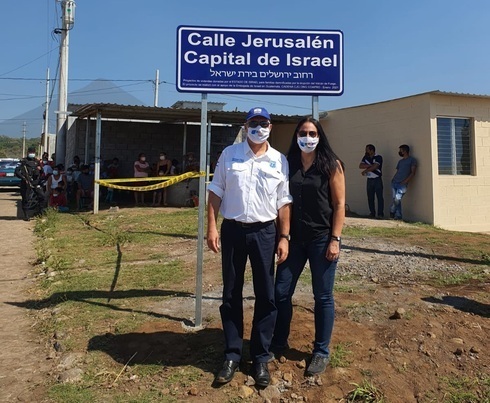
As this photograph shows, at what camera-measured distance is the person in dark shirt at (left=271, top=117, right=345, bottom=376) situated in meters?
3.20

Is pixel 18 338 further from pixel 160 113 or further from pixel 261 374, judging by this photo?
pixel 160 113

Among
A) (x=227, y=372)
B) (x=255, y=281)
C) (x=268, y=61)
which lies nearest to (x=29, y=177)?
(x=268, y=61)

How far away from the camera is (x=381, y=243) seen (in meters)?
7.82

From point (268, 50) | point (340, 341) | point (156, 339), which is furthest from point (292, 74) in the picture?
point (156, 339)

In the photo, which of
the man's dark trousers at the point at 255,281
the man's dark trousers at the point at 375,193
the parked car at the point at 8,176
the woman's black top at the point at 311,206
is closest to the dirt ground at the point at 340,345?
the man's dark trousers at the point at 255,281

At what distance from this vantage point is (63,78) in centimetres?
2128

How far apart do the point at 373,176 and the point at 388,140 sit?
3.33 feet

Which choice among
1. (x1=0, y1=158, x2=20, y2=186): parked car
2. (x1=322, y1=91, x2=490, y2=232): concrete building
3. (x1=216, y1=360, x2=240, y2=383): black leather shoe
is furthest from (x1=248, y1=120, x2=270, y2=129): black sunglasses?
(x1=0, y1=158, x2=20, y2=186): parked car

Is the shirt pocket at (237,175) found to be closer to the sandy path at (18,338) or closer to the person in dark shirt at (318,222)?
the person in dark shirt at (318,222)

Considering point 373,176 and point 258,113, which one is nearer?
point 258,113

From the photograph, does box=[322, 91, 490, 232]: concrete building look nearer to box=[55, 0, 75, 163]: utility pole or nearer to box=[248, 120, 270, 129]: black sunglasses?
box=[248, 120, 270, 129]: black sunglasses

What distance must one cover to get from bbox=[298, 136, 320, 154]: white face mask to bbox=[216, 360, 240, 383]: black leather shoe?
156cm

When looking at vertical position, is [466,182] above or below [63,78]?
below

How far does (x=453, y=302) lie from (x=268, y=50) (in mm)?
2981
